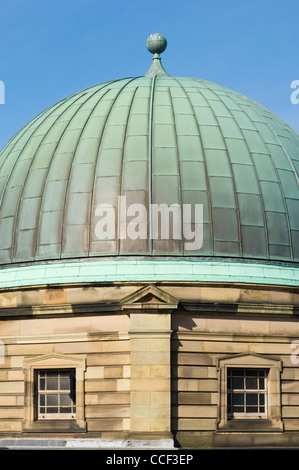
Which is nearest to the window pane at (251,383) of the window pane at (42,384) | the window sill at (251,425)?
the window sill at (251,425)

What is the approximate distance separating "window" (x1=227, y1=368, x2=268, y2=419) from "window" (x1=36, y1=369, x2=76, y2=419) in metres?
4.95

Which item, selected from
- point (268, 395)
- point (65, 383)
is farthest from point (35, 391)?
point (268, 395)

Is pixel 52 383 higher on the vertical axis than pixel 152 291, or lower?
lower

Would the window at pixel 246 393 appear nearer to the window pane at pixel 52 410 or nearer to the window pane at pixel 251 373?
the window pane at pixel 251 373

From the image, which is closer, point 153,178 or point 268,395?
point 268,395

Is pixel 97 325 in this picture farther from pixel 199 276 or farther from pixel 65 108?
pixel 65 108

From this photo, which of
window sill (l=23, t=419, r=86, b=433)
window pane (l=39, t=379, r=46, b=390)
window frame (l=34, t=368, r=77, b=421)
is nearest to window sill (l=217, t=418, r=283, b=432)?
window sill (l=23, t=419, r=86, b=433)

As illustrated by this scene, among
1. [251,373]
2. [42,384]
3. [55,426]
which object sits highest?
[251,373]

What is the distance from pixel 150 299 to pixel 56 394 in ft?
14.5

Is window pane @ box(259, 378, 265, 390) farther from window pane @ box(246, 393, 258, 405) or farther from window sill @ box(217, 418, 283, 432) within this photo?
window sill @ box(217, 418, 283, 432)

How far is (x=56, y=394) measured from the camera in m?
31.2

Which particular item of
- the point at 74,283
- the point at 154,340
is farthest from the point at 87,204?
the point at 154,340

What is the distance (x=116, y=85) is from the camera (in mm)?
38000

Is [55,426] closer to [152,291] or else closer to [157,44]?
[152,291]
